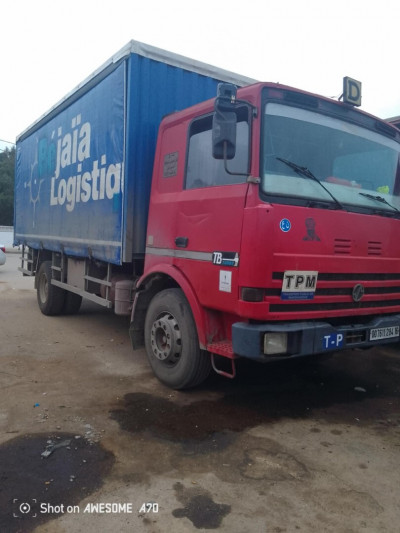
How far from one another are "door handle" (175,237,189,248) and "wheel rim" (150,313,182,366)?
0.73 meters

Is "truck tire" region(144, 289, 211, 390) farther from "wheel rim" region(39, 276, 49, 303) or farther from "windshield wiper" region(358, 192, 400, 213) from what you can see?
"wheel rim" region(39, 276, 49, 303)

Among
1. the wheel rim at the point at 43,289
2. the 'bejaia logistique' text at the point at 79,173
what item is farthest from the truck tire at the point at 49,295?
the 'bejaia logistique' text at the point at 79,173

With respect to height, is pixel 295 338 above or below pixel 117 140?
below

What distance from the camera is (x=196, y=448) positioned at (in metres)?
3.47

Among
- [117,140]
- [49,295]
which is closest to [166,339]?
[117,140]

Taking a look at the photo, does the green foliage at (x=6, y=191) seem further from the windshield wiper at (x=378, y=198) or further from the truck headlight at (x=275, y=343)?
the truck headlight at (x=275, y=343)

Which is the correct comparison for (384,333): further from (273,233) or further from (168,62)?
(168,62)

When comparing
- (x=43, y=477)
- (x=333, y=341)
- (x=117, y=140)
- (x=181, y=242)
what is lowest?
(x=43, y=477)

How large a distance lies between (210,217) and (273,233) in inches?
29.7

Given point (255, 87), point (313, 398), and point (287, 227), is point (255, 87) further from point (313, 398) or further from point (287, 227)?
point (313, 398)

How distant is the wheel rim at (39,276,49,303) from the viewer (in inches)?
335

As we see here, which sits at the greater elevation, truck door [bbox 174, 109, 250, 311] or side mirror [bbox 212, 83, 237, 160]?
side mirror [bbox 212, 83, 237, 160]

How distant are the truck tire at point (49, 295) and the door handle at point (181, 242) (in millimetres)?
4509

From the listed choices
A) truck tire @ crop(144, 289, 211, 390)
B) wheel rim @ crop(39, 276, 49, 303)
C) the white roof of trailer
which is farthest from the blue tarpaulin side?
truck tire @ crop(144, 289, 211, 390)
